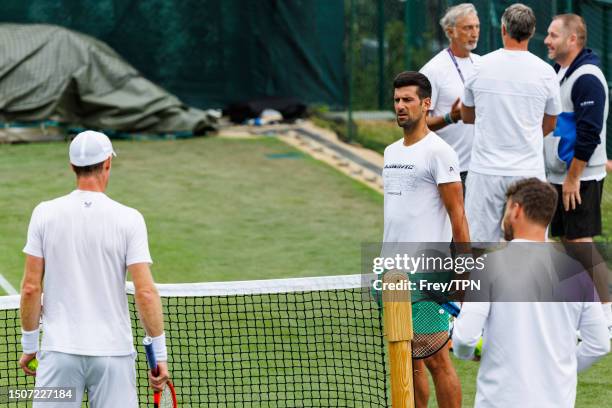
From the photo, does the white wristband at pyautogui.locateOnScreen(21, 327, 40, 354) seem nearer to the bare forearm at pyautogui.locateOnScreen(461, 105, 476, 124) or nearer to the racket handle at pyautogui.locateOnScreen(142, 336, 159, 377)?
the racket handle at pyautogui.locateOnScreen(142, 336, 159, 377)

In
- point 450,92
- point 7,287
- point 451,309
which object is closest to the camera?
point 451,309

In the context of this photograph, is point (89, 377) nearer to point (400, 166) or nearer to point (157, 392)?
point (157, 392)

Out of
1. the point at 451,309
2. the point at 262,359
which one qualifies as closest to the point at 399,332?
the point at 451,309

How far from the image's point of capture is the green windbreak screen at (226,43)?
2028 centimetres

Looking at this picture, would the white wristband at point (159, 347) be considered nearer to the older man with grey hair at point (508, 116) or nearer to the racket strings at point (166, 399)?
the racket strings at point (166, 399)

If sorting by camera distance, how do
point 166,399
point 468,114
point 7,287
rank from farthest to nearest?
point 7,287, point 468,114, point 166,399

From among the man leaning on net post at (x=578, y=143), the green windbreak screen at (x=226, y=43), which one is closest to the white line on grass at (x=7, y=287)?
the man leaning on net post at (x=578, y=143)

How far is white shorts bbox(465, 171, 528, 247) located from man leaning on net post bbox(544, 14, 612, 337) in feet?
1.80

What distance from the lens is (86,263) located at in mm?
5215

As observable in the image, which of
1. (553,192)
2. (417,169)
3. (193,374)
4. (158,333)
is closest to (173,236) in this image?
(193,374)

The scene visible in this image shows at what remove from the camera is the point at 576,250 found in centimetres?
825

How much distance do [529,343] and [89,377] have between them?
6.74 feet

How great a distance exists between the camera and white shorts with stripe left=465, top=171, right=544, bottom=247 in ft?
26.0

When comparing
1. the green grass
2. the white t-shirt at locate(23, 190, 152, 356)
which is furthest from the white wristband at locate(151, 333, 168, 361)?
the green grass
